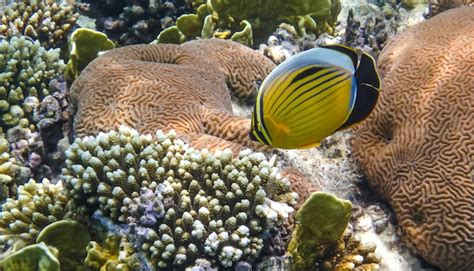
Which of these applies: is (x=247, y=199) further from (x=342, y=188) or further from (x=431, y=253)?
(x=431, y=253)

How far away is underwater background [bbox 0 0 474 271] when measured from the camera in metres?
2.84

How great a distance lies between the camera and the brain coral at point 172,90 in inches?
149

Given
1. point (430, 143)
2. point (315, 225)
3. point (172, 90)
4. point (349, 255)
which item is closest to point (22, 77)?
point (172, 90)

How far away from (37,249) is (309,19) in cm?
505

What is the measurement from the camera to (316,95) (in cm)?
199

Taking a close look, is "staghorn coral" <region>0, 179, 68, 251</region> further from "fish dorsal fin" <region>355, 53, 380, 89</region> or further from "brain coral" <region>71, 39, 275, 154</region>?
"fish dorsal fin" <region>355, 53, 380, 89</region>

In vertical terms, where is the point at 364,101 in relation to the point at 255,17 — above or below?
above

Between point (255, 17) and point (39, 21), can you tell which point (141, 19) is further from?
point (255, 17)

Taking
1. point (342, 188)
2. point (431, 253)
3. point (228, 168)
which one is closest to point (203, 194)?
point (228, 168)

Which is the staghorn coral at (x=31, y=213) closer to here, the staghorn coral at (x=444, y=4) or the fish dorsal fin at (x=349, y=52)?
the fish dorsal fin at (x=349, y=52)

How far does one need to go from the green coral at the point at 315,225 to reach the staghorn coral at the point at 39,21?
16.6ft

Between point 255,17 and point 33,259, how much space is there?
488 centimetres

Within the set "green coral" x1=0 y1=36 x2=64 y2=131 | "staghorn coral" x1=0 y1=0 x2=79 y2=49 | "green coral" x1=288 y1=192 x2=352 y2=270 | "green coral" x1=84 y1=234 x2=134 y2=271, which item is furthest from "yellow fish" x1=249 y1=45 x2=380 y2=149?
"staghorn coral" x1=0 y1=0 x2=79 y2=49

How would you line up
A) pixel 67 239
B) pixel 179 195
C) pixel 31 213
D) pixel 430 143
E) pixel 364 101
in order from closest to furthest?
pixel 364 101 < pixel 179 195 < pixel 67 239 < pixel 31 213 < pixel 430 143
